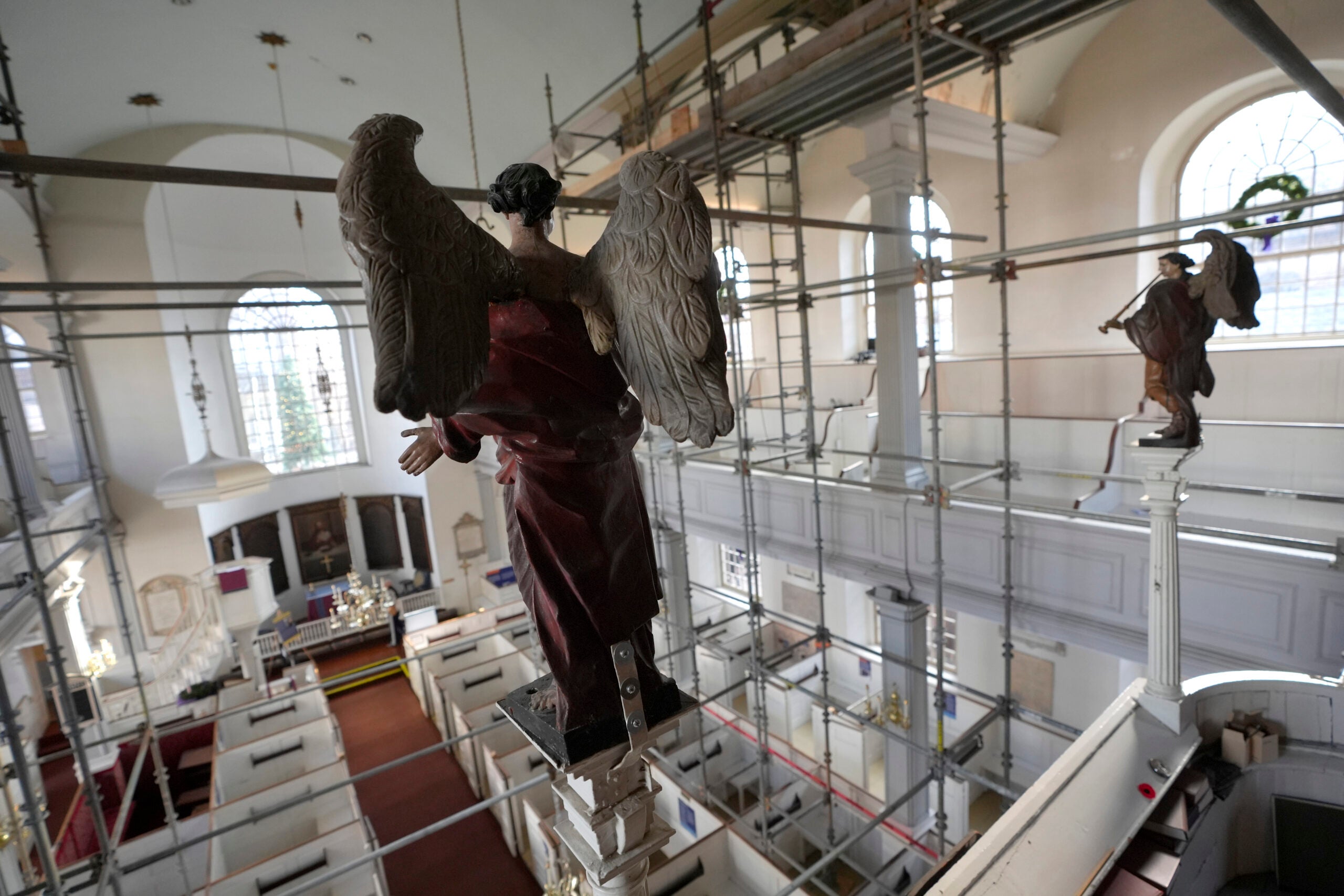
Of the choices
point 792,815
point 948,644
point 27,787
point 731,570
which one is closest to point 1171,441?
point 792,815

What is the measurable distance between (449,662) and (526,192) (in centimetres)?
846

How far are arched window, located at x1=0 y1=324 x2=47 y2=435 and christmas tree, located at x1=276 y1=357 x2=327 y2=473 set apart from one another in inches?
118

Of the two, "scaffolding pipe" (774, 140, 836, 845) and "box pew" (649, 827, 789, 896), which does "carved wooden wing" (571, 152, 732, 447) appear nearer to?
"scaffolding pipe" (774, 140, 836, 845)

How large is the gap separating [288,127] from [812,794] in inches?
388

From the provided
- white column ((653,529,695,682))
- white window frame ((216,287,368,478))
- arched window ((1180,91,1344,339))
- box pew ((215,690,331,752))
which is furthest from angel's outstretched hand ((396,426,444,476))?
white window frame ((216,287,368,478))

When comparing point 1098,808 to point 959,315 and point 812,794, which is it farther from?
point 959,315

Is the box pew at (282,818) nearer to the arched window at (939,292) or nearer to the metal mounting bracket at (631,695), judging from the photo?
the metal mounting bracket at (631,695)

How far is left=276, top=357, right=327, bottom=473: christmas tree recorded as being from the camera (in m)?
10.9

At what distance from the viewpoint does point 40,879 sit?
4.65 metres

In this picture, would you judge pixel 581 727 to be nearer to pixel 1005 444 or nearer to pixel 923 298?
pixel 1005 444

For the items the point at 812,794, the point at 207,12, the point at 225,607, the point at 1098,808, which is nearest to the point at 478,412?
the point at 1098,808

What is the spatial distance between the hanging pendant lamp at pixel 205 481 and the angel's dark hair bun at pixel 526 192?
646 cm

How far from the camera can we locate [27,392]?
8055mm

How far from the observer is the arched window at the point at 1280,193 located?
510cm
